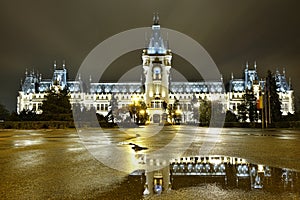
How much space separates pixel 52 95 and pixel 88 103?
103 m

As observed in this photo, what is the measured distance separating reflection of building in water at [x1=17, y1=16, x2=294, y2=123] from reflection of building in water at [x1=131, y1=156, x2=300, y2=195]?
119263 millimetres

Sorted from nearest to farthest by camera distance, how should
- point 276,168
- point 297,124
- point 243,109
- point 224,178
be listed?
point 224,178, point 276,168, point 297,124, point 243,109

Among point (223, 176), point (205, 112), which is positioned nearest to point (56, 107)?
point (205, 112)

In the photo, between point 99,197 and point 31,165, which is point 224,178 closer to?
point 99,197

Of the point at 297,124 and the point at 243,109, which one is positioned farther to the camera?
the point at 243,109

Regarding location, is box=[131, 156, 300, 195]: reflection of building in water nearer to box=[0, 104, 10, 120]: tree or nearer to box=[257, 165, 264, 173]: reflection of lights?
box=[257, 165, 264, 173]: reflection of lights

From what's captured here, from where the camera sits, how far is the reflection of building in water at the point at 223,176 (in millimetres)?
7027

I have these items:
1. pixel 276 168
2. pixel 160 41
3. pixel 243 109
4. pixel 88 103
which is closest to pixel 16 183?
pixel 276 168

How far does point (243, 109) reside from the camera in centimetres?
8325

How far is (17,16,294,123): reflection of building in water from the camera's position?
137 metres

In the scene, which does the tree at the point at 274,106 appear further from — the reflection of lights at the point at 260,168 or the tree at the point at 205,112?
the reflection of lights at the point at 260,168

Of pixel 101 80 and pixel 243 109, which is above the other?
pixel 101 80

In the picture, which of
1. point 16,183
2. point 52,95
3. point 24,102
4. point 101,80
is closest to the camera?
point 16,183

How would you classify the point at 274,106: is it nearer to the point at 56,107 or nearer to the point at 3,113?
the point at 56,107
